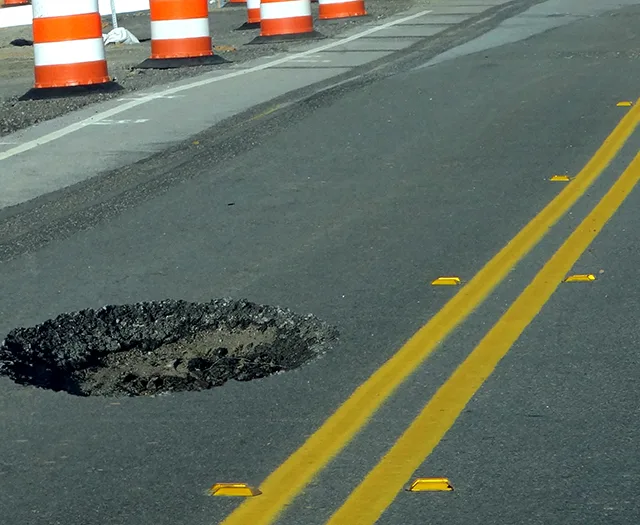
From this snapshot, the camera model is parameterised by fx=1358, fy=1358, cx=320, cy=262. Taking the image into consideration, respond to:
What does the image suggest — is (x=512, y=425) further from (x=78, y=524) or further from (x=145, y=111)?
(x=145, y=111)

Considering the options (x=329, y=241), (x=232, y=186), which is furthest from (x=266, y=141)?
(x=329, y=241)

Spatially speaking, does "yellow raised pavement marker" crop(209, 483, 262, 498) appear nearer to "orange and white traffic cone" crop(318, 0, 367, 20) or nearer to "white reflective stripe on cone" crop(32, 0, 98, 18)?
"white reflective stripe on cone" crop(32, 0, 98, 18)

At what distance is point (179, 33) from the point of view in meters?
15.0

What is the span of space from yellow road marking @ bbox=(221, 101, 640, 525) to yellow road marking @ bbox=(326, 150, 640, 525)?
0.18 meters

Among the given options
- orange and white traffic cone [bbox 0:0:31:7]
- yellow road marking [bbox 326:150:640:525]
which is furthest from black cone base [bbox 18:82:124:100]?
orange and white traffic cone [bbox 0:0:31:7]

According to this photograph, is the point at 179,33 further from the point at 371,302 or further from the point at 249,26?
the point at 371,302

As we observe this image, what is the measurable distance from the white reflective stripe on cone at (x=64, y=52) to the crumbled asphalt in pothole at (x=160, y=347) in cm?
688

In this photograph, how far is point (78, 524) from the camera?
4.04 metres

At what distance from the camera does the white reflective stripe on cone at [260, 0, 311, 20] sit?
17.7m

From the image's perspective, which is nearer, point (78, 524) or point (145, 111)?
point (78, 524)

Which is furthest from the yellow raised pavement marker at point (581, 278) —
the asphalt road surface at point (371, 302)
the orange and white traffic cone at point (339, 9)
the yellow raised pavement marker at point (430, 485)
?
the orange and white traffic cone at point (339, 9)

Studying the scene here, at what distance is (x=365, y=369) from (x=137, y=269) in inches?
80.0

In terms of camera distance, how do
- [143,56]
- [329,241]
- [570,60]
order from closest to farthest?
[329,241]
[570,60]
[143,56]

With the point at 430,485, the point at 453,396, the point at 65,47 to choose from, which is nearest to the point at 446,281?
the point at 453,396
